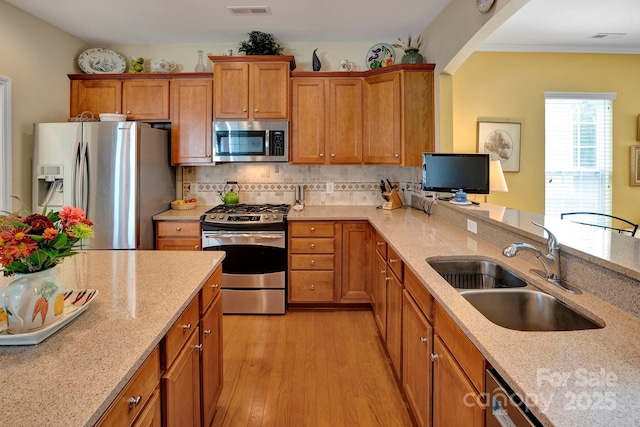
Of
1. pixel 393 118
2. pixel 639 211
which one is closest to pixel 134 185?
pixel 393 118

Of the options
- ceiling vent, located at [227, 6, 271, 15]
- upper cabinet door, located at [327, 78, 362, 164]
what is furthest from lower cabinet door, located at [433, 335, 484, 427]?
ceiling vent, located at [227, 6, 271, 15]

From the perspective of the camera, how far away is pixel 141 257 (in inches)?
72.8

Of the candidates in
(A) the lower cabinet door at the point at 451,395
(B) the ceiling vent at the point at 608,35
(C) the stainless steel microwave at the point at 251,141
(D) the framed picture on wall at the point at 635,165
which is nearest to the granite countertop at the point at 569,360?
(A) the lower cabinet door at the point at 451,395

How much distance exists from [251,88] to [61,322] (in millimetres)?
2891

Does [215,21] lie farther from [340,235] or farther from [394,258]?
[394,258]

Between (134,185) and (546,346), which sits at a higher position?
(134,185)

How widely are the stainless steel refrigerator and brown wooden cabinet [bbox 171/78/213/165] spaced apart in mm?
486

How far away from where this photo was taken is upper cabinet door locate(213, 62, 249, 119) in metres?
3.45

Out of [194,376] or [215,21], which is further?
[215,21]

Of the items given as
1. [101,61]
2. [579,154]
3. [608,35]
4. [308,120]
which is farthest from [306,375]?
[608,35]

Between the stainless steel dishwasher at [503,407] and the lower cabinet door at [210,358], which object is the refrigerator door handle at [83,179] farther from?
the stainless steel dishwasher at [503,407]

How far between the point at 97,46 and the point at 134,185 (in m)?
1.84

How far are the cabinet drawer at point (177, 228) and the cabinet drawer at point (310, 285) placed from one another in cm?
102

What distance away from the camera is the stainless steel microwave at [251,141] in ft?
11.4
